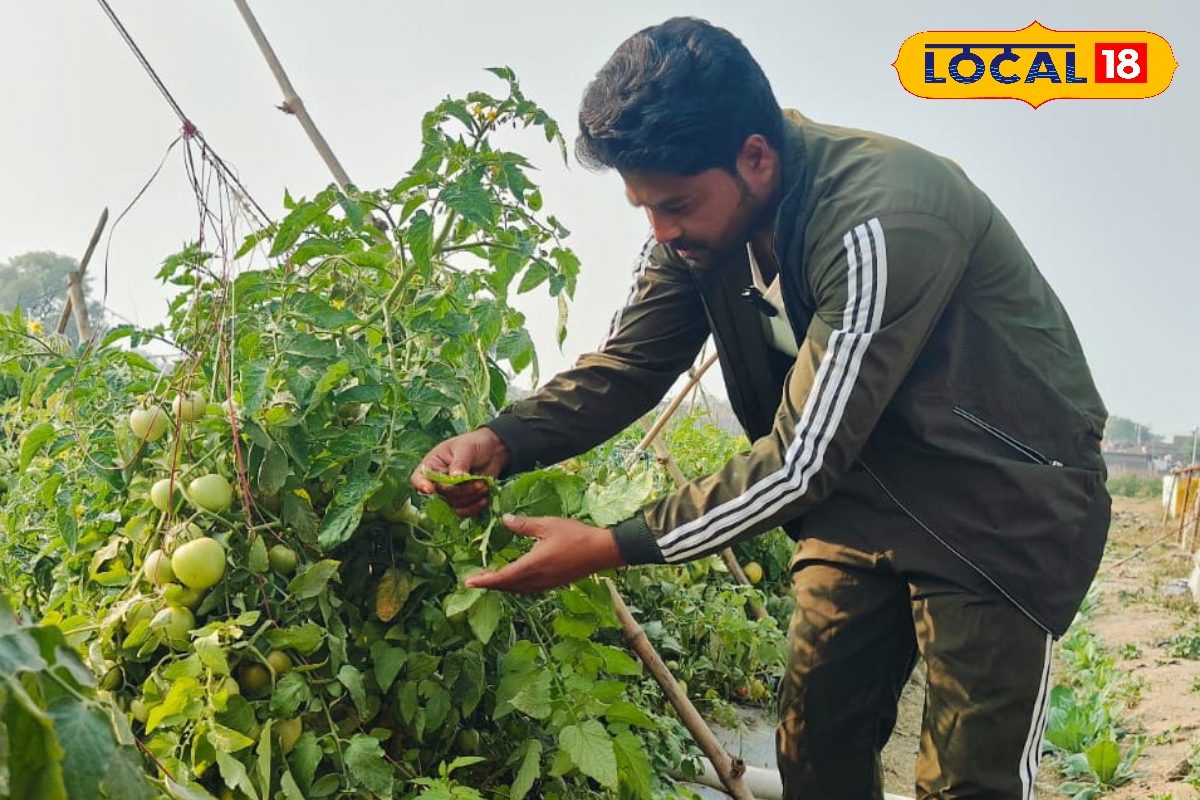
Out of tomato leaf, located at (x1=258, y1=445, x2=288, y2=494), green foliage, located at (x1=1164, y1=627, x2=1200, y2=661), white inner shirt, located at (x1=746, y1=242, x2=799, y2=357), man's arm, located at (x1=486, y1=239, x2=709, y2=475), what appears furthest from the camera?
green foliage, located at (x1=1164, y1=627, x2=1200, y2=661)

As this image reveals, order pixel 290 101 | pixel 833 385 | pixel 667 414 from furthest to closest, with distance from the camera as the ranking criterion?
pixel 667 414 → pixel 290 101 → pixel 833 385

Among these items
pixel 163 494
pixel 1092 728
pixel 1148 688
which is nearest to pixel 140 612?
pixel 163 494

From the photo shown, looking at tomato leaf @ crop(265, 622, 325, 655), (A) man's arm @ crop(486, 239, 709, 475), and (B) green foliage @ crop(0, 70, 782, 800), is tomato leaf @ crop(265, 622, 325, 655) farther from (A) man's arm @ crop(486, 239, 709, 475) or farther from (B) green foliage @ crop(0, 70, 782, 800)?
(A) man's arm @ crop(486, 239, 709, 475)

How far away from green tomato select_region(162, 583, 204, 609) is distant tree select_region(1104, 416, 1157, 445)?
6652 centimetres

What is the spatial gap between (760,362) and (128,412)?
1.14m

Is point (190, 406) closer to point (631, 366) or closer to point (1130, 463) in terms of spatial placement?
point (631, 366)

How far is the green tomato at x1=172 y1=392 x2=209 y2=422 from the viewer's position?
1586 millimetres

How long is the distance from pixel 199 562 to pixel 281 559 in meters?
0.14

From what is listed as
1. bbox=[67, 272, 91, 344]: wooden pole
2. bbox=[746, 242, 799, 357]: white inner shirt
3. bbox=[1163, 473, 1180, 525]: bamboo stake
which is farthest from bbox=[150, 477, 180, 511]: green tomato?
bbox=[1163, 473, 1180, 525]: bamboo stake

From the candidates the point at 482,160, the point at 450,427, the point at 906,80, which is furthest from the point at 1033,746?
the point at 906,80

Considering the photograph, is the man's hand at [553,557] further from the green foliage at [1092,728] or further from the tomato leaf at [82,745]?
the green foliage at [1092,728]

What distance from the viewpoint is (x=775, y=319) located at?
1.82m

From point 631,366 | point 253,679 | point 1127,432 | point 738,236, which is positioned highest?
point 738,236

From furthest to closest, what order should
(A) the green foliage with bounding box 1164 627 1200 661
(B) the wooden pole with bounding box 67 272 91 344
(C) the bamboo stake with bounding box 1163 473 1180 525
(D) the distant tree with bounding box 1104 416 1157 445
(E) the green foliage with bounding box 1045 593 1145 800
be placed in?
1. (D) the distant tree with bounding box 1104 416 1157 445
2. (C) the bamboo stake with bounding box 1163 473 1180 525
3. (A) the green foliage with bounding box 1164 627 1200 661
4. (B) the wooden pole with bounding box 67 272 91 344
5. (E) the green foliage with bounding box 1045 593 1145 800
